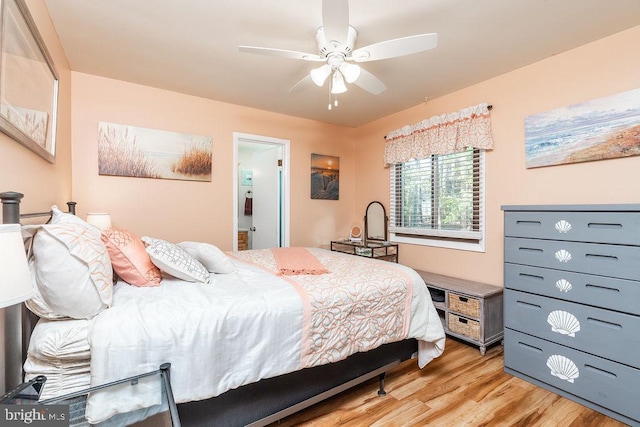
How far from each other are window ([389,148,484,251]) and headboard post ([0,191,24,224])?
324cm

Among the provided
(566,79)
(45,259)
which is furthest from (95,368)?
(566,79)

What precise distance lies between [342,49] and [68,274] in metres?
1.85

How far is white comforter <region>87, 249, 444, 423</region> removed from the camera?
3.66 feet

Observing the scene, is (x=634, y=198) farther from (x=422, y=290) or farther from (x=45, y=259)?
(x=45, y=259)

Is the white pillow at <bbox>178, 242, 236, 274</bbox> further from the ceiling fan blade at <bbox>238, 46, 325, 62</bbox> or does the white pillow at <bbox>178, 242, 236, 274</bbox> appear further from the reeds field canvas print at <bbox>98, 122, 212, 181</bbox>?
the reeds field canvas print at <bbox>98, 122, 212, 181</bbox>

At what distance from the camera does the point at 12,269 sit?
682 millimetres

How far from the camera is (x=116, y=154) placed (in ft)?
9.43

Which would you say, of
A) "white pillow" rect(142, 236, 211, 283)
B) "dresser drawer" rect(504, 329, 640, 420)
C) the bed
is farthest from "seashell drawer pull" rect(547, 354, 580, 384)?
"white pillow" rect(142, 236, 211, 283)

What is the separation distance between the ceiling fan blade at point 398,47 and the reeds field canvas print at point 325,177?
88.9 inches

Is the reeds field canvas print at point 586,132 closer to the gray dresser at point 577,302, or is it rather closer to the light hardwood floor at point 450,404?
the gray dresser at point 577,302

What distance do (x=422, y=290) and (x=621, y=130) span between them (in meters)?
1.79

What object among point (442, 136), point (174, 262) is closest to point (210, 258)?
point (174, 262)

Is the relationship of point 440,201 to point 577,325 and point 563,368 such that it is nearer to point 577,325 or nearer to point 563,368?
point 577,325

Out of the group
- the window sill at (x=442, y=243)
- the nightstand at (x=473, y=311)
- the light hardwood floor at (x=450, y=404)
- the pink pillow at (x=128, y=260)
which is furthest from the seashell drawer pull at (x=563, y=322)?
the pink pillow at (x=128, y=260)
